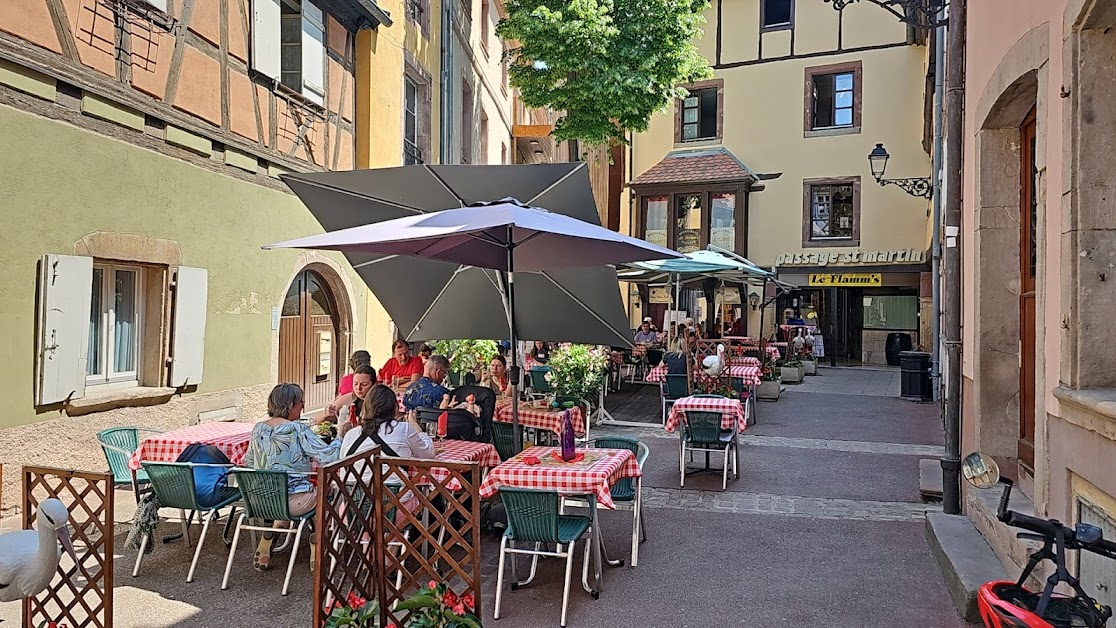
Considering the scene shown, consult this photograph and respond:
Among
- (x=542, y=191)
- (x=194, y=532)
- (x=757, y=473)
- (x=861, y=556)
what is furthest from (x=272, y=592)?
(x=757, y=473)

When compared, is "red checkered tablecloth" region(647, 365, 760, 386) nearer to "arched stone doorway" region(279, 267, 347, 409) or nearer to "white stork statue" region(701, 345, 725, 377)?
"white stork statue" region(701, 345, 725, 377)

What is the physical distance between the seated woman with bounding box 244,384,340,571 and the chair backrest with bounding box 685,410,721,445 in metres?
3.78

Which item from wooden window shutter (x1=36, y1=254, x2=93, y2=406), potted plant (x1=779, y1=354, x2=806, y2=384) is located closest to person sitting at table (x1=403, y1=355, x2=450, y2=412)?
wooden window shutter (x1=36, y1=254, x2=93, y2=406)

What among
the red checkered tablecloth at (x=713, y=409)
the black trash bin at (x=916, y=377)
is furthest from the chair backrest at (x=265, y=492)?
the black trash bin at (x=916, y=377)

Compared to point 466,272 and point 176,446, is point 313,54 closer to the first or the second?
point 466,272

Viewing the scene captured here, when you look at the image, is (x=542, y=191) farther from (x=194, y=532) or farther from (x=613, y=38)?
(x=613, y=38)

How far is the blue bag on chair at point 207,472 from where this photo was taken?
17.6 feet

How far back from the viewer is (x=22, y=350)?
6.38 metres

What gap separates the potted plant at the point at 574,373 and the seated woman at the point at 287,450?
481cm

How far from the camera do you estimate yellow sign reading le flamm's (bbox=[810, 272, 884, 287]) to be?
22688 mm

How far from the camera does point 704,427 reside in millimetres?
7867

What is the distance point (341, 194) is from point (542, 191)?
1.50 m

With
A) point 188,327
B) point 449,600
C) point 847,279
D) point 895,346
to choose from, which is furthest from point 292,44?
point 895,346

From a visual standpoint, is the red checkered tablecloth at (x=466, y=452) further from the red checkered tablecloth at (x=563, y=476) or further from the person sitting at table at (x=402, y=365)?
the person sitting at table at (x=402, y=365)
